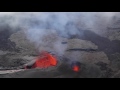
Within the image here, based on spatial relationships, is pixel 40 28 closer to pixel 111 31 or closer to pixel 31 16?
pixel 31 16

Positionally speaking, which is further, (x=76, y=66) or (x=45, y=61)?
(x=45, y=61)

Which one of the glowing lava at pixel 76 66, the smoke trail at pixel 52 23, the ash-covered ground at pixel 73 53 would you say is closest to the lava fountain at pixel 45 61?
the ash-covered ground at pixel 73 53

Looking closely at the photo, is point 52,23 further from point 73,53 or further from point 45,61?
point 45,61

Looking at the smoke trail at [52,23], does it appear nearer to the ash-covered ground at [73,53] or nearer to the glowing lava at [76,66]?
the ash-covered ground at [73,53]

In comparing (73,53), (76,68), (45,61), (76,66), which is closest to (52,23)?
(73,53)

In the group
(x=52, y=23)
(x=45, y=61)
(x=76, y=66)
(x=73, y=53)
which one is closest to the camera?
(x=76, y=66)

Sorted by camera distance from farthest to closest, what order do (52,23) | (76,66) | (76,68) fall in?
(52,23) < (76,66) < (76,68)
